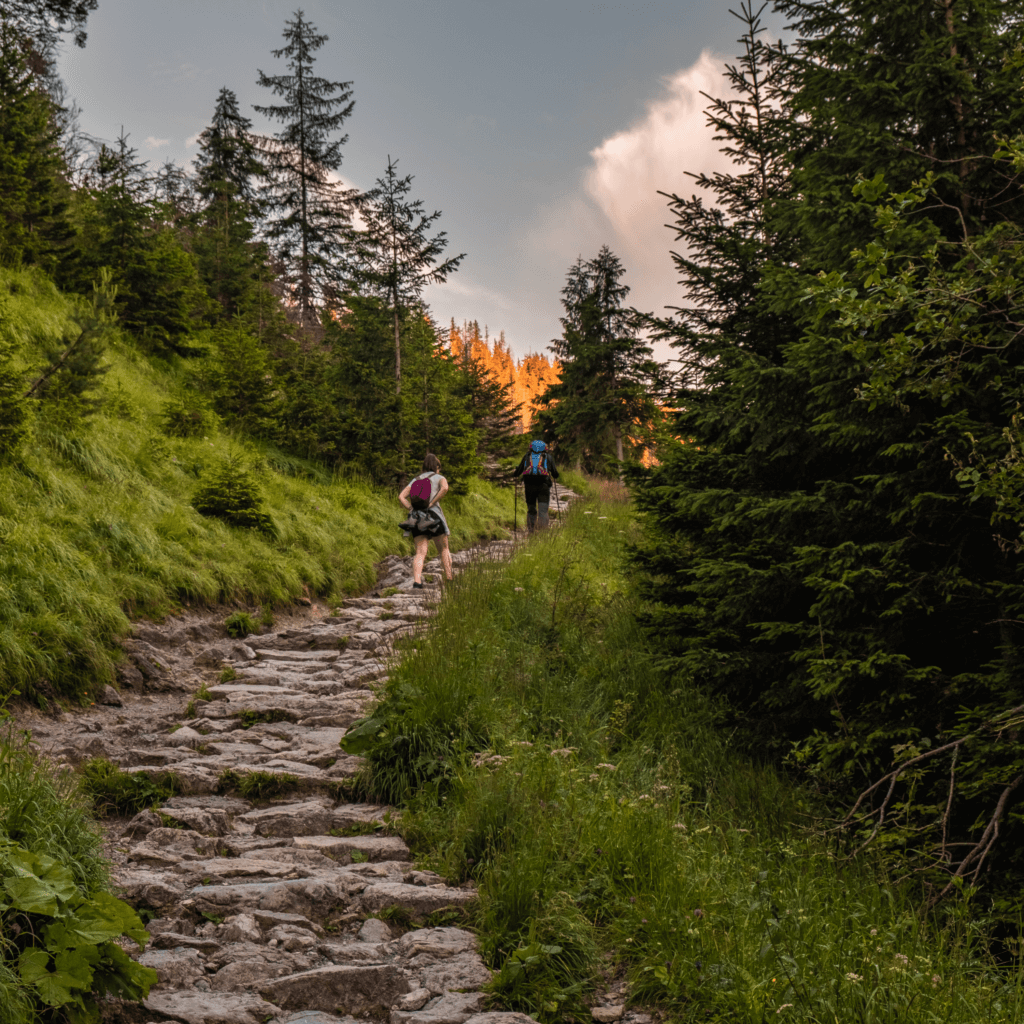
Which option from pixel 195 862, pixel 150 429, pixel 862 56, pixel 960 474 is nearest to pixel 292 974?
pixel 195 862

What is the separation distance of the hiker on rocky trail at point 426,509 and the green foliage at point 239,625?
296 centimetres

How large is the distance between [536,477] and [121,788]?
425 inches

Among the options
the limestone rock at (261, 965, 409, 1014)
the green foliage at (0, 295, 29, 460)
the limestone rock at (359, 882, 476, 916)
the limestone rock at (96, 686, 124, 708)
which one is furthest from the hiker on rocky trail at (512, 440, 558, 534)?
the limestone rock at (261, 965, 409, 1014)

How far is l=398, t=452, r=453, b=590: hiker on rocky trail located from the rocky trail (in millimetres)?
3800

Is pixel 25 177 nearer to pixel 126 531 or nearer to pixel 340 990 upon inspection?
pixel 126 531

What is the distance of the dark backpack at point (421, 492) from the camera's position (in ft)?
Answer: 35.7

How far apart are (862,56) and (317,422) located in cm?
1334

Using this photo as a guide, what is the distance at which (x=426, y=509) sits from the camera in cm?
1102

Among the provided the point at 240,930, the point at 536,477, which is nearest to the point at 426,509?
the point at 536,477

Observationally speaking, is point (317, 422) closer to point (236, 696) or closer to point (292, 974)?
point (236, 696)

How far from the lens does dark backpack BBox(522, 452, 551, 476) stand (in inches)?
562

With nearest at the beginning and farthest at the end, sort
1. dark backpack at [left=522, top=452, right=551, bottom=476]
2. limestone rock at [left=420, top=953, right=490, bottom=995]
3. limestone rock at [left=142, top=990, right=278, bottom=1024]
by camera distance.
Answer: limestone rock at [left=142, top=990, right=278, bottom=1024]
limestone rock at [left=420, top=953, right=490, bottom=995]
dark backpack at [left=522, top=452, right=551, bottom=476]

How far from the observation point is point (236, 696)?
21.0ft

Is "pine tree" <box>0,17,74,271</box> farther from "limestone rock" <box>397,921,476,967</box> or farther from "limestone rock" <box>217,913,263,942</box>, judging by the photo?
"limestone rock" <box>397,921,476,967</box>
